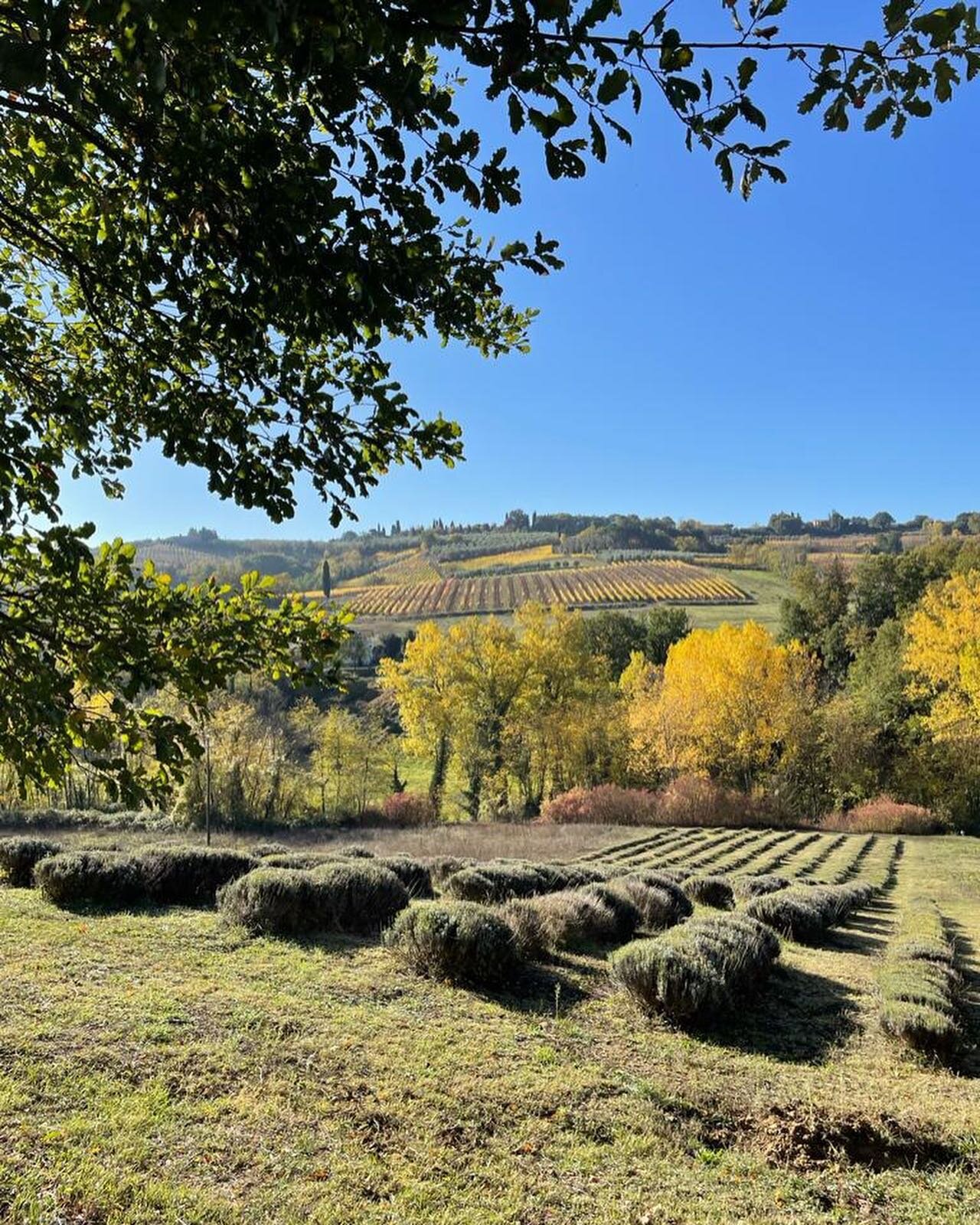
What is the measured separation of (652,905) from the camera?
9.86 metres

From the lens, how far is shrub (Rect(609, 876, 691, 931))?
382 inches

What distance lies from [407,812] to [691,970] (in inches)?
1166

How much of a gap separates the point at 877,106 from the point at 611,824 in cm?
3413

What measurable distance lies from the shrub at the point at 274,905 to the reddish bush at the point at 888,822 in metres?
32.9

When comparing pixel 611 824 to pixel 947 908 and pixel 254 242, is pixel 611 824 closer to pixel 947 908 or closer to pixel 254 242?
pixel 947 908

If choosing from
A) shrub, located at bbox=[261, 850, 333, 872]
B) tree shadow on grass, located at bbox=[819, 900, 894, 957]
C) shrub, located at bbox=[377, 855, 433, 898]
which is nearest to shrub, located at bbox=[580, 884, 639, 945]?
shrub, located at bbox=[377, 855, 433, 898]

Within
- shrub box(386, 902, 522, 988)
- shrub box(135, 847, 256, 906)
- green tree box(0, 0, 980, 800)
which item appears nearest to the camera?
green tree box(0, 0, 980, 800)

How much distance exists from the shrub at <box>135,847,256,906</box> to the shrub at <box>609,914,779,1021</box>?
544 cm

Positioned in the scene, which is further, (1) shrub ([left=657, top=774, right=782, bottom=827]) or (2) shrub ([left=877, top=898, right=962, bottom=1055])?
(1) shrub ([left=657, top=774, right=782, bottom=827])

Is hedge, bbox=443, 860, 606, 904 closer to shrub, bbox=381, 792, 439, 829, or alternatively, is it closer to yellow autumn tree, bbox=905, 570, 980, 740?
shrub, bbox=381, 792, 439, 829

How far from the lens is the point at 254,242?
2.41m

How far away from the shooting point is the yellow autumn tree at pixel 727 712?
3884 cm

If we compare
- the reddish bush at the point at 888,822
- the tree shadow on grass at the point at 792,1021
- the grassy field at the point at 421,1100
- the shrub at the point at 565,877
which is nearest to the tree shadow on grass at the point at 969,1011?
the grassy field at the point at 421,1100

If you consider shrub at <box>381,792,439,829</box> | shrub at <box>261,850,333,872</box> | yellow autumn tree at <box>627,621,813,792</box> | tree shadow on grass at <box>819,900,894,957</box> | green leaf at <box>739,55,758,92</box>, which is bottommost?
shrub at <box>381,792,439,829</box>
